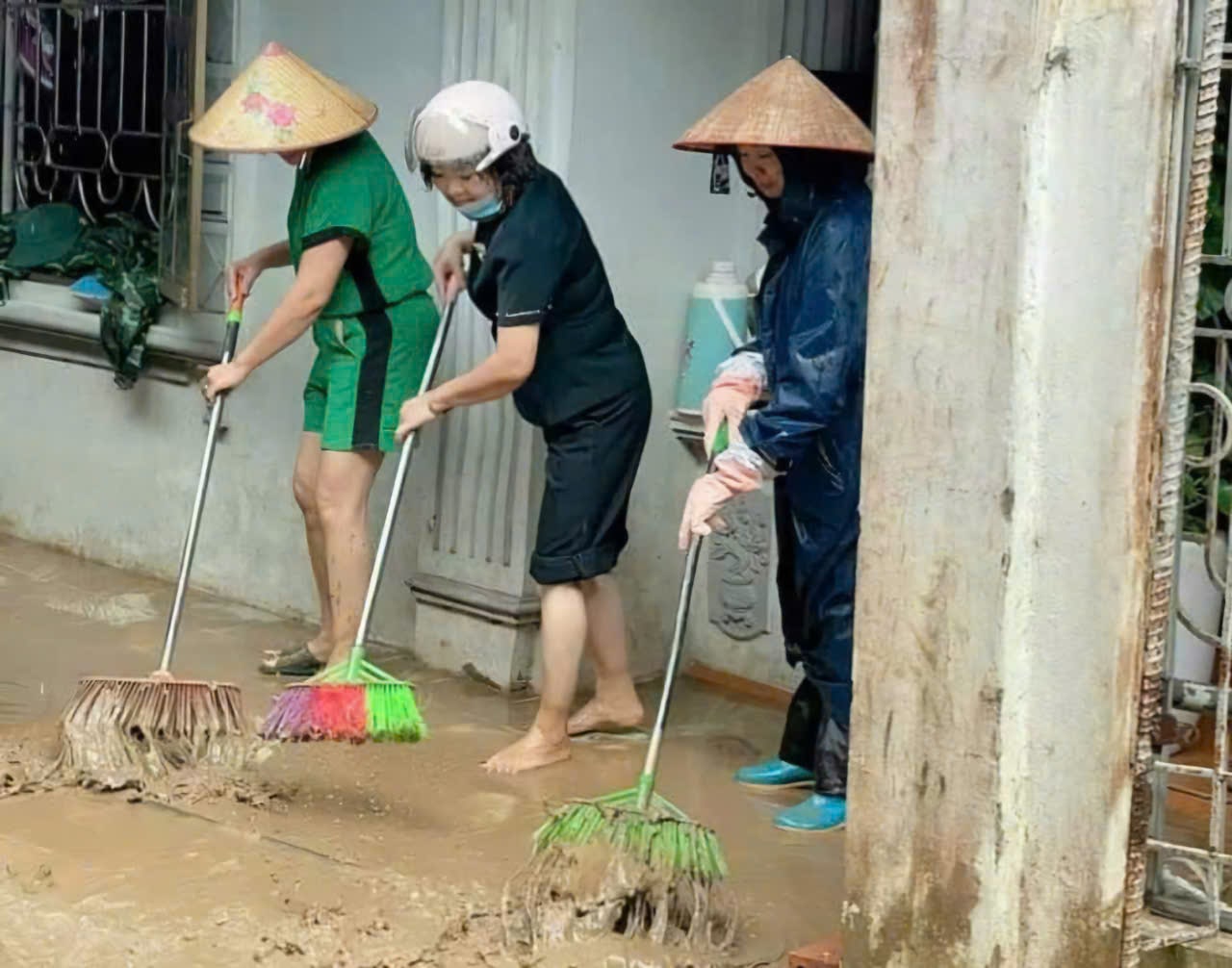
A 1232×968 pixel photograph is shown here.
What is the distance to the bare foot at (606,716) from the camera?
19.3 feet

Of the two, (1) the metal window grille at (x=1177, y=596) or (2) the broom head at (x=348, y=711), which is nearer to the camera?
(1) the metal window grille at (x=1177, y=596)

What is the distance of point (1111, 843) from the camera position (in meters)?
3.66

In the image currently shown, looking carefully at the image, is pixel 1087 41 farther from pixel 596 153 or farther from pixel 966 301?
pixel 596 153

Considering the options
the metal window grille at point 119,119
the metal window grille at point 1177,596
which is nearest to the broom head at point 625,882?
the metal window grille at point 1177,596

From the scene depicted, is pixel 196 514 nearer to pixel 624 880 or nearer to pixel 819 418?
pixel 819 418

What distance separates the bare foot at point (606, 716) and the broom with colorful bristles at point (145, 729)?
985 millimetres

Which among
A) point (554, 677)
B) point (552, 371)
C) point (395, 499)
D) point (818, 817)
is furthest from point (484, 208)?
point (818, 817)

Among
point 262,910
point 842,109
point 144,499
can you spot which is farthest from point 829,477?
point 144,499

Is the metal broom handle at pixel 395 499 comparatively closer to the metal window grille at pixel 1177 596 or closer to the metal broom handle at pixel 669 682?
the metal broom handle at pixel 669 682

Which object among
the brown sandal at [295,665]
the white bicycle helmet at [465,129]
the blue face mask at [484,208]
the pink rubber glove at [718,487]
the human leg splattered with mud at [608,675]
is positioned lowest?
the brown sandal at [295,665]

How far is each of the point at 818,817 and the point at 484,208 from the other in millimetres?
1746

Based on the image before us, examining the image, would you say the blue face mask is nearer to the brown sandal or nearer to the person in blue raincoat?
the person in blue raincoat

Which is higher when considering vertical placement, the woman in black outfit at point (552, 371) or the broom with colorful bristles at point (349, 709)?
the woman in black outfit at point (552, 371)

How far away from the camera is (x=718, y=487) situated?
4.61 meters
